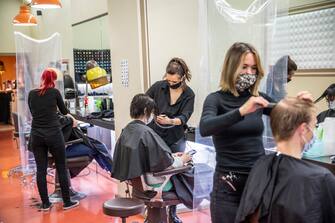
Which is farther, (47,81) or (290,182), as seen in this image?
(47,81)

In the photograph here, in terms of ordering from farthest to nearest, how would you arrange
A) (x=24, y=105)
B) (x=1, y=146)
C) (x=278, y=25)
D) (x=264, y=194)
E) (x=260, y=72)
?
1. (x=1, y=146)
2. (x=24, y=105)
3. (x=278, y=25)
4. (x=260, y=72)
5. (x=264, y=194)

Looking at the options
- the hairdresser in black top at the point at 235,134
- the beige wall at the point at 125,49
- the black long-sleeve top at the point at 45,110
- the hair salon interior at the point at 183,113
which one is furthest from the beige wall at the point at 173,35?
the hairdresser in black top at the point at 235,134

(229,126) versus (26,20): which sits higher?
(26,20)

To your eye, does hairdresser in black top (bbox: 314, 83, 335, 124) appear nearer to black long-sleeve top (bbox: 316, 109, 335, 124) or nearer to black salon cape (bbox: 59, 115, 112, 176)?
black long-sleeve top (bbox: 316, 109, 335, 124)

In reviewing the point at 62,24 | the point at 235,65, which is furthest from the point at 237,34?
the point at 62,24

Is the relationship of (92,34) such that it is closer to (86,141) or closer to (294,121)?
(86,141)

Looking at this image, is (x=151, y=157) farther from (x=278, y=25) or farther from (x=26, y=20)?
(x=26, y=20)

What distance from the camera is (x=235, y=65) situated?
1787 millimetres

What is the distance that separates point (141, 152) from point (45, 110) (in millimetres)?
1801

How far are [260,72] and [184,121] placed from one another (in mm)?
1461

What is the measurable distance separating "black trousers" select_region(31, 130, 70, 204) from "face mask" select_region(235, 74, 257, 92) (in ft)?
8.93

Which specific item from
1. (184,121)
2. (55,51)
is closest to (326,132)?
(184,121)

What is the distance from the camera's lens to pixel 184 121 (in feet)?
10.6

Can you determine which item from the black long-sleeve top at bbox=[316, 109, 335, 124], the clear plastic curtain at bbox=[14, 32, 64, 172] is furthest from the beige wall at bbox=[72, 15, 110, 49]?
the black long-sleeve top at bbox=[316, 109, 335, 124]
